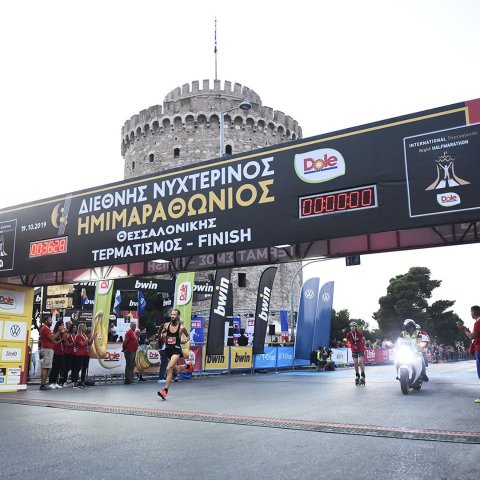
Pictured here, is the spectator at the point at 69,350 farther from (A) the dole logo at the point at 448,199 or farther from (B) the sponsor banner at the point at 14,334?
(A) the dole logo at the point at 448,199

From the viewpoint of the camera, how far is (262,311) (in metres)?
23.1

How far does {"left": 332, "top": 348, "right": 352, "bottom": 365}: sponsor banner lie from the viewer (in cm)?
2962

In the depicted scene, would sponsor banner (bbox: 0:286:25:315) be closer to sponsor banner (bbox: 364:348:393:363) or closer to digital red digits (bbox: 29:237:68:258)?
digital red digits (bbox: 29:237:68:258)

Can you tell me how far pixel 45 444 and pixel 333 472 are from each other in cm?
305

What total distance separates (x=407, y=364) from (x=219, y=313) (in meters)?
10.9

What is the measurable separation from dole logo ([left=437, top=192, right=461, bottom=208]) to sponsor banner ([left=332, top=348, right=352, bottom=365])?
73.0 feet

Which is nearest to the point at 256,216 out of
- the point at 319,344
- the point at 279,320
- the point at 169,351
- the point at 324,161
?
the point at 324,161

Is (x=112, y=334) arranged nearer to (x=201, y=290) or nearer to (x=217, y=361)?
(x=217, y=361)

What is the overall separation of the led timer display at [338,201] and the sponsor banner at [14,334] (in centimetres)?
881

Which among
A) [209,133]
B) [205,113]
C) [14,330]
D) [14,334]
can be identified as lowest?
[14,334]

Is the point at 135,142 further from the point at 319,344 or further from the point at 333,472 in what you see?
the point at 333,472

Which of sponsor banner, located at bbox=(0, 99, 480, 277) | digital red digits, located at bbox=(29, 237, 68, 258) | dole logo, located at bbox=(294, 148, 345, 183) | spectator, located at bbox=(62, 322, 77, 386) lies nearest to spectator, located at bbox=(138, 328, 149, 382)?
spectator, located at bbox=(62, 322, 77, 386)

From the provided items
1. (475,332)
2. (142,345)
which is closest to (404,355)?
(475,332)

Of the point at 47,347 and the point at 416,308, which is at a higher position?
the point at 416,308
